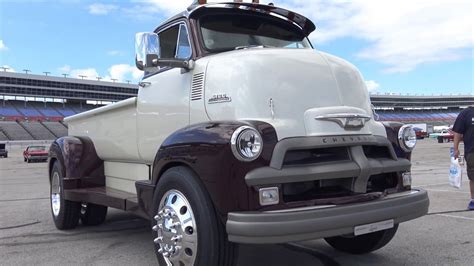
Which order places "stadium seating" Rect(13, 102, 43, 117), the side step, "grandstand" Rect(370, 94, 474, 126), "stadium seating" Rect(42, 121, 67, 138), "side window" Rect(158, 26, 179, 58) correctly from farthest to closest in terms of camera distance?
→ 1. "grandstand" Rect(370, 94, 474, 126)
2. "stadium seating" Rect(13, 102, 43, 117)
3. "stadium seating" Rect(42, 121, 67, 138)
4. "side window" Rect(158, 26, 179, 58)
5. the side step

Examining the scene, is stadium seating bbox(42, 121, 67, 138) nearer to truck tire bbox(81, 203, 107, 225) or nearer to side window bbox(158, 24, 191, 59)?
truck tire bbox(81, 203, 107, 225)

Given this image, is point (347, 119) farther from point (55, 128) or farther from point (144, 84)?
point (55, 128)

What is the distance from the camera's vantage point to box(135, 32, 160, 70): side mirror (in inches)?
176

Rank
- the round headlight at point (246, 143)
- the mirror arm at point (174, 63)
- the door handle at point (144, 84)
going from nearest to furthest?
the round headlight at point (246, 143), the mirror arm at point (174, 63), the door handle at point (144, 84)

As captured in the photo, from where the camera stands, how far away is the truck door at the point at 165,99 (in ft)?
15.8

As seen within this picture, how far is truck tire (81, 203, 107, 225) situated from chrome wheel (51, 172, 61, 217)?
0.41 meters

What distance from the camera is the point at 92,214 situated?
7.37 m

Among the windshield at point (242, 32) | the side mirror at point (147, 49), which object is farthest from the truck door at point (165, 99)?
the side mirror at point (147, 49)

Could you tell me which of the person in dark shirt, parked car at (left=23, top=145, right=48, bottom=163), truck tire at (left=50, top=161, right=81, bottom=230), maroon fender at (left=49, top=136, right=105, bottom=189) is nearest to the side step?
maroon fender at (left=49, top=136, right=105, bottom=189)

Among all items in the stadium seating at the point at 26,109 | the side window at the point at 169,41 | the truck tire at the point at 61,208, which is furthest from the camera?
the stadium seating at the point at 26,109

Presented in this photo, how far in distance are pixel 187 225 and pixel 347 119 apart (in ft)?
5.32

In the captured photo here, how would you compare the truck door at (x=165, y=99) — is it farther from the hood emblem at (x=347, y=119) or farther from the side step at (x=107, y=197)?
the hood emblem at (x=347, y=119)

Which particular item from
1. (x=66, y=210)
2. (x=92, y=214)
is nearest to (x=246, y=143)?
(x=66, y=210)

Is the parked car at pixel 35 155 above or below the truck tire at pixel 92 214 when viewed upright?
below
